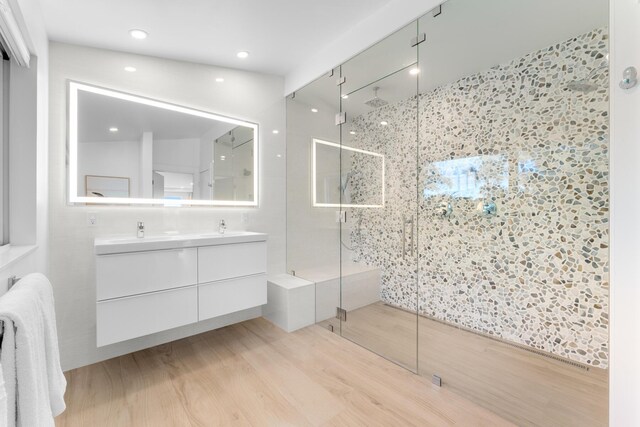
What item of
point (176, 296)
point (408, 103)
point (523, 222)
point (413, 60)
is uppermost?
point (413, 60)

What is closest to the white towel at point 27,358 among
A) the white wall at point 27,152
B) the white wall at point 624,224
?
the white wall at point 27,152

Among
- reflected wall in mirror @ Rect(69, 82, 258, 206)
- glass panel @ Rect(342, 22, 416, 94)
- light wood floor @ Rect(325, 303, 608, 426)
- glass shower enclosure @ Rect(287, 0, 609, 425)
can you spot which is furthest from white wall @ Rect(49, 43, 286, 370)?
light wood floor @ Rect(325, 303, 608, 426)

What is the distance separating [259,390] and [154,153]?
2.11 metres

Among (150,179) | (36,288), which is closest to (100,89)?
(150,179)

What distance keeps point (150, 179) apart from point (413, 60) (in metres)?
2.38

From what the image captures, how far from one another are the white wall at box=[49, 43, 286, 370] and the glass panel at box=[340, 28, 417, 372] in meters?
0.91

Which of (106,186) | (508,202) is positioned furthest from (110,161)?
(508,202)

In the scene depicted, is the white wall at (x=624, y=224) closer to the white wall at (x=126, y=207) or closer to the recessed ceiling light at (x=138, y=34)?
the white wall at (x=126, y=207)

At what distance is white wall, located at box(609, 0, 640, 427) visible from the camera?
1.15m

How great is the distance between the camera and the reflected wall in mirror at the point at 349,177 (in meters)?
2.72

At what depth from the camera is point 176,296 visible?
2.13 meters

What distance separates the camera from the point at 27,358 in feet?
2.48

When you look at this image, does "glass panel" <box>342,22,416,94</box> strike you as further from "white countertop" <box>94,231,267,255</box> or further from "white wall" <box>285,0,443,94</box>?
"white countertop" <box>94,231,267,255</box>

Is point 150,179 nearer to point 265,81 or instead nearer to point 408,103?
point 265,81
